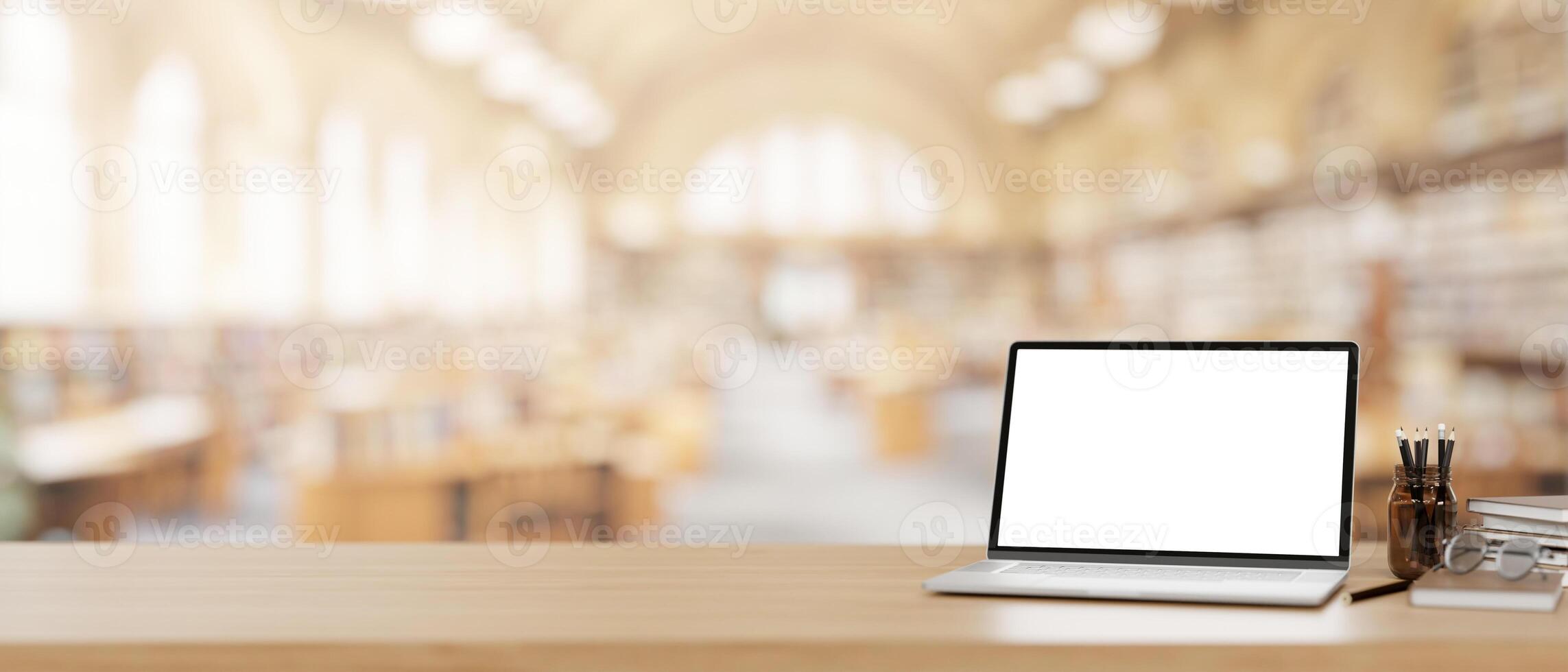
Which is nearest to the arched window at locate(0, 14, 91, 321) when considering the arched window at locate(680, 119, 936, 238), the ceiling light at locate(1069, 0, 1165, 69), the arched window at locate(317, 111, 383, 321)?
the arched window at locate(317, 111, 383, 321)

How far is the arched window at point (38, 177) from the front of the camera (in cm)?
550

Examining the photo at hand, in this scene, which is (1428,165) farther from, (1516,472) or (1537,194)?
(1516,472)

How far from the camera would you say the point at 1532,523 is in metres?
1.25

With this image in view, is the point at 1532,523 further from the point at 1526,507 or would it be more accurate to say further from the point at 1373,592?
the point at 1373,592

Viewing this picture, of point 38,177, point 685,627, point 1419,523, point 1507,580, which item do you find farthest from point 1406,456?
point 38,177

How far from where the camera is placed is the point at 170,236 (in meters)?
5.96

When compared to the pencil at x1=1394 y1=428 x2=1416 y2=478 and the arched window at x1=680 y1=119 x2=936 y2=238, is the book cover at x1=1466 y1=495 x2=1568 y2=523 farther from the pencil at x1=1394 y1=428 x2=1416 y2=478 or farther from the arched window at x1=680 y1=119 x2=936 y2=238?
the arched window at x1=680 y1=119 x2=936 y2=238

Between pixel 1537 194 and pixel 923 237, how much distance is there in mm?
2645

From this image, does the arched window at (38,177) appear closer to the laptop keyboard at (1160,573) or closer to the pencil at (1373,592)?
the laptop keyboard at (1160,573)

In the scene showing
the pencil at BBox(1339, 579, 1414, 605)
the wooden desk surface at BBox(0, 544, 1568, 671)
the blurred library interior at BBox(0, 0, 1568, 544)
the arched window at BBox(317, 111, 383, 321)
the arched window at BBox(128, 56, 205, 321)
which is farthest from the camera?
the arched window at BBox(317, 111, 383, 321)

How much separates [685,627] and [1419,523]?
2.58 feet

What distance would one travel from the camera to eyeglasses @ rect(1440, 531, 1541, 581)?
116 centimetres

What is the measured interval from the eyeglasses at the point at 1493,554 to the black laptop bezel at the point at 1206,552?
3.8 inches

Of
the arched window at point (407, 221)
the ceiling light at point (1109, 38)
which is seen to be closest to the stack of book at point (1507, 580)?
the ceiling light at point (1109, 38)
